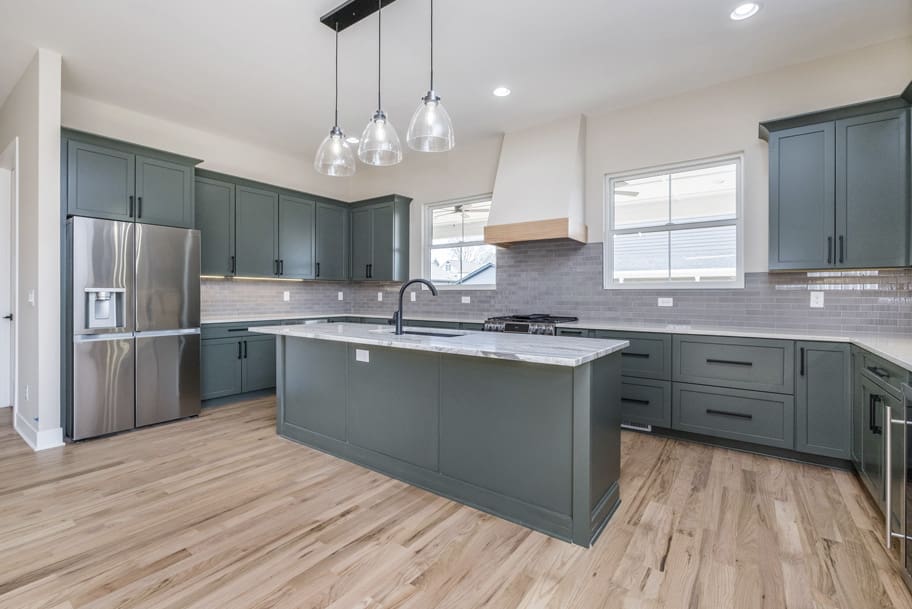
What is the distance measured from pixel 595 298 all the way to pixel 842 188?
6.53 ft

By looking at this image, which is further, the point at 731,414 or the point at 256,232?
the point at 256,232

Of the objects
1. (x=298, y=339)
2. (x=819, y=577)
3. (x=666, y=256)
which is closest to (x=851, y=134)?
(x=666, y=256)

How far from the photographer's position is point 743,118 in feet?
11.8

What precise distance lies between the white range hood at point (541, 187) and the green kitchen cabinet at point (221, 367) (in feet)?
9.55

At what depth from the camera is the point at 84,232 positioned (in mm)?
3338

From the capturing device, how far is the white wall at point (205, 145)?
4004 mm

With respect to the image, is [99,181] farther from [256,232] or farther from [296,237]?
[296,237]

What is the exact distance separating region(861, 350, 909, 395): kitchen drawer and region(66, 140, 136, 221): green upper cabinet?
5.11 m

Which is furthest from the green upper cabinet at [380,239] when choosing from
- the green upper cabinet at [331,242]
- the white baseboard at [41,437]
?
the white baseboard at [41,437]

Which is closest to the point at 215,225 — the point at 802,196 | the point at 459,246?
the point at 459,246

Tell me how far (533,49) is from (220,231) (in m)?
3.59

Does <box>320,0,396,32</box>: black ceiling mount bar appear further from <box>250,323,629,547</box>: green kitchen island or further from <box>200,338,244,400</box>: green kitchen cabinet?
<box>200,338,244,400</box>: green kitchen cabinet

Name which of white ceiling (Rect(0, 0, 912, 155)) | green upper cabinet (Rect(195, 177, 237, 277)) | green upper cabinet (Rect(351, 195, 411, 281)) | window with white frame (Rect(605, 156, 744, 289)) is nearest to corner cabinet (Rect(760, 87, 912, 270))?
window with white frame (Rect(605, 156, 744, 289))

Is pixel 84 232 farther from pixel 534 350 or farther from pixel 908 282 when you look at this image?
pixel 908 282
